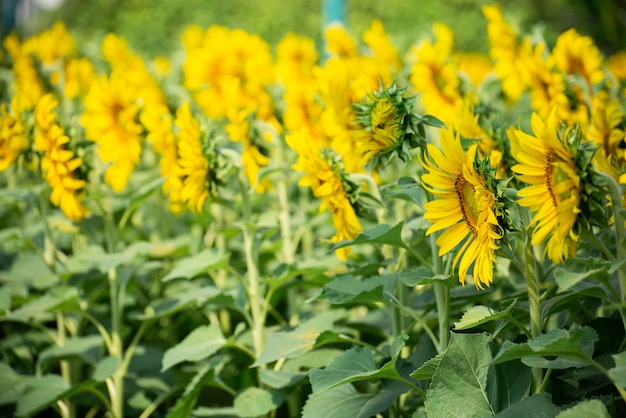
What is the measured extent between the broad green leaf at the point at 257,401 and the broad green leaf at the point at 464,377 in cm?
56

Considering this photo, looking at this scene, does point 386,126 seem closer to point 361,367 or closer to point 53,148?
point 361,367

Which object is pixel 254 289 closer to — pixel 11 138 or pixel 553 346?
pixel 11 138

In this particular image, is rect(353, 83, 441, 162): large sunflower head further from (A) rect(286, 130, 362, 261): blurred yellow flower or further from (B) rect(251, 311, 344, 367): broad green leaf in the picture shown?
(B) rect(251, 311, 344, 367): broad green leaf

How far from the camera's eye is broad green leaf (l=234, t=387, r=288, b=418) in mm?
1674

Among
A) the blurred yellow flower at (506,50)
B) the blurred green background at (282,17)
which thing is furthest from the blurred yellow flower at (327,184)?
the blurred green background at (282,17)

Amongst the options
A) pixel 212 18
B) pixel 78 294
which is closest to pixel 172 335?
pixel 78 294

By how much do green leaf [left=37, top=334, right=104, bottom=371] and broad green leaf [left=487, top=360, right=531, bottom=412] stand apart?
1.17 m

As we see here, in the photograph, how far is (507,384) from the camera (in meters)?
1.28

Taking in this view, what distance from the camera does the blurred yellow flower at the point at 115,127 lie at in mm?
2197

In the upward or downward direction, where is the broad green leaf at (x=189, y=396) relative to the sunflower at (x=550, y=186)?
downward

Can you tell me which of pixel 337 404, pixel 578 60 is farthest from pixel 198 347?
pixel 578 60

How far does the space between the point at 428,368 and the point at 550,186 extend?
1.14 feet

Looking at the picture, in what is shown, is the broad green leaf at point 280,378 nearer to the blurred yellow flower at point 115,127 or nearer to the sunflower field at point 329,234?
the sunflower field at point 329,234

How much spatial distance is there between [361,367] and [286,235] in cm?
86
